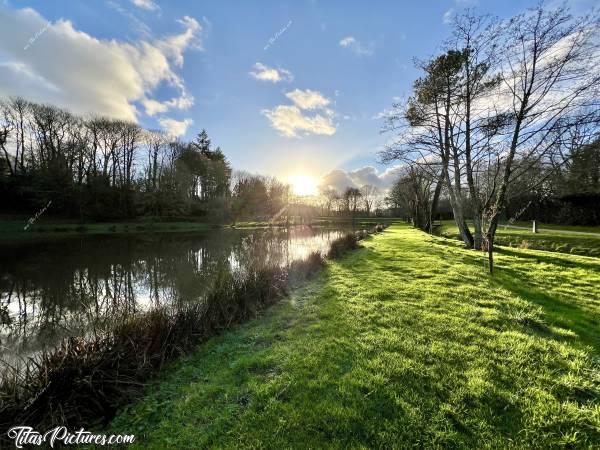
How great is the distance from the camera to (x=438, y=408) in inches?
98.3

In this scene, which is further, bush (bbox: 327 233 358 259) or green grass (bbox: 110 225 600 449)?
bush (bbox: 327 233 358 259)

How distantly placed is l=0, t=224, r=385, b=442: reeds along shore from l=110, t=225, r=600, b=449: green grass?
0.28 metres

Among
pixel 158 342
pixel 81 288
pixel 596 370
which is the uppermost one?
pixel 596 370

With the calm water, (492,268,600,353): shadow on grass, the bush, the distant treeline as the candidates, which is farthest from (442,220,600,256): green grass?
the distant treeline

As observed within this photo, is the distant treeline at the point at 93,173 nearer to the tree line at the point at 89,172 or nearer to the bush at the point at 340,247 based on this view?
the tree line at the point at 89,172

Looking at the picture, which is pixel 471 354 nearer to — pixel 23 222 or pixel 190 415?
pixel 190 415

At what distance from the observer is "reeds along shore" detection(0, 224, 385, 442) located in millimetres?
2639

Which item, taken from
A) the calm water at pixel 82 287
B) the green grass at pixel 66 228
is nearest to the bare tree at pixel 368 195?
the green grass at pixel 66 228

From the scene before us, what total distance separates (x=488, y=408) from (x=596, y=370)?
1.60m

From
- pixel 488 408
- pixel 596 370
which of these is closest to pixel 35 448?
pixel 488 408

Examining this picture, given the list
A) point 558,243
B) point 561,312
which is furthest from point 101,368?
point 558,243

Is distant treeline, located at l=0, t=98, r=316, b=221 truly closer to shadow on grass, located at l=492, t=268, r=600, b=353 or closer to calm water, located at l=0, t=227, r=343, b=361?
calm water, located at l=0, t=227, r=343, b=361

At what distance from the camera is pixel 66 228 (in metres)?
26.3

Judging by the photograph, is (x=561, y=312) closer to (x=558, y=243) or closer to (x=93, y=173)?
(x=558, y=243)
